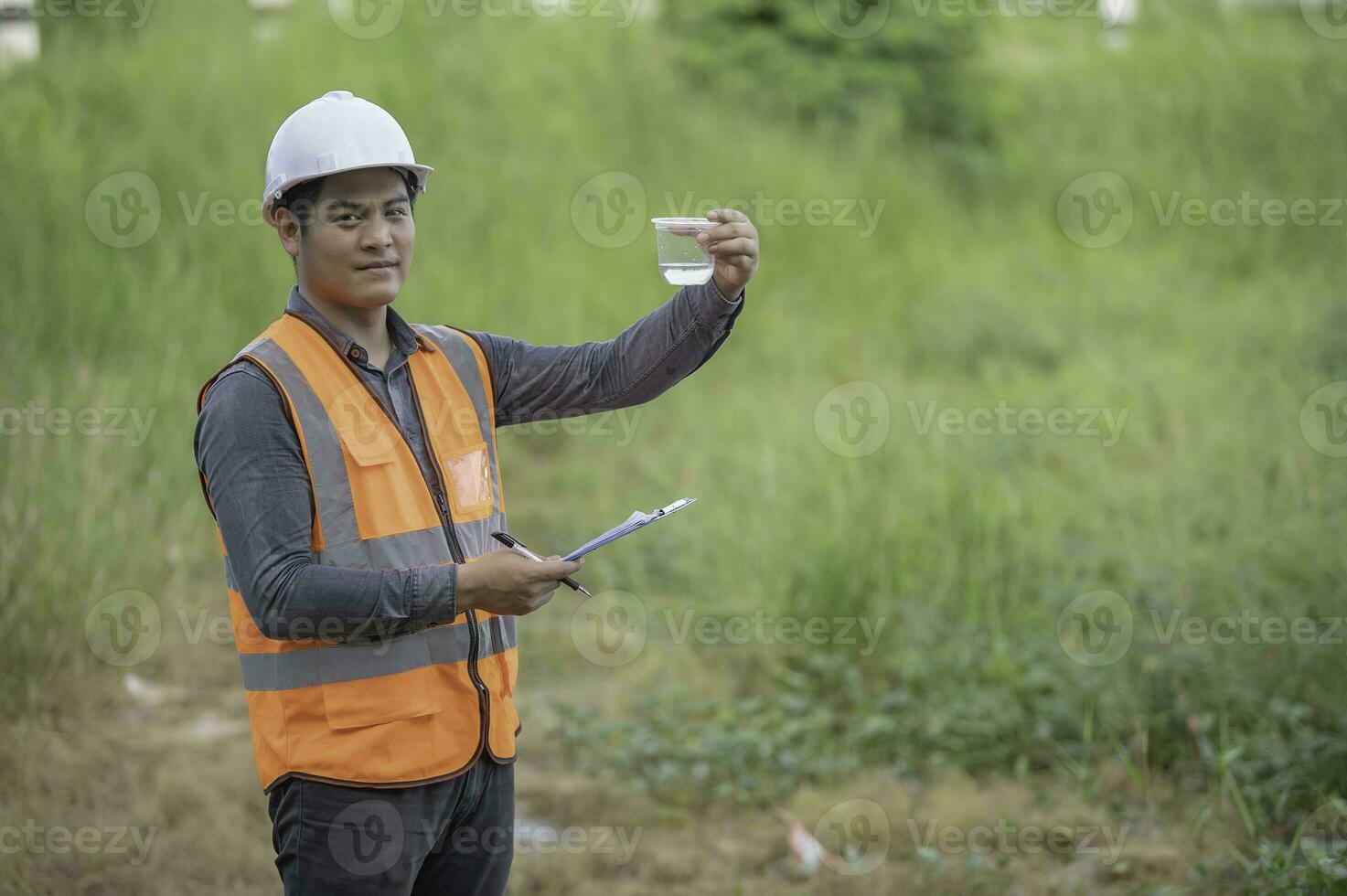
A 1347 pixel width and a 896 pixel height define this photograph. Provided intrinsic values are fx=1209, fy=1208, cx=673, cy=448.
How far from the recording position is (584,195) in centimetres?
1061

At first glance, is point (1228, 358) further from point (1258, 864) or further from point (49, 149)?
point (49, 149)

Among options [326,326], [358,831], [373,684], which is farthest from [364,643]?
[326,326]

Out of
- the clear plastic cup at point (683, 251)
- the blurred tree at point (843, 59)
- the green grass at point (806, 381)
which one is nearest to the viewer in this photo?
the clear plastic cup at point (683, 251)

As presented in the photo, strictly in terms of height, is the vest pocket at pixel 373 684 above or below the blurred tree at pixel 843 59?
below

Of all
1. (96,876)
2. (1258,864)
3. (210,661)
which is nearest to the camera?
(1258,864)

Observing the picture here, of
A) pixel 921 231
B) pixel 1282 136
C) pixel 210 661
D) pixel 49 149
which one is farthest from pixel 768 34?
pixel 210 661

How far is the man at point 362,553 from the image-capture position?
197 cm

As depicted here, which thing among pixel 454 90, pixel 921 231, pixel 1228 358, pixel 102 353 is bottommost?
pixel 1228 358

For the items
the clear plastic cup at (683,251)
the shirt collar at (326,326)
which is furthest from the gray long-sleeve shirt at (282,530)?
the clear plastic cup at (683,251)

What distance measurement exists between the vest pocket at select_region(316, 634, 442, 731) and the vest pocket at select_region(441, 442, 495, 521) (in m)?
0.27

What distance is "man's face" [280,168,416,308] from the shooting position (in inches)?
83.9

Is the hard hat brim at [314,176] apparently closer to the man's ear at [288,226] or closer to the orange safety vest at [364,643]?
the man's ear at [288,226]

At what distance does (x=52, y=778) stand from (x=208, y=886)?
0.96m

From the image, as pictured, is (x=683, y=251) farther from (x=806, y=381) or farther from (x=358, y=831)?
(x=806, y=381)
